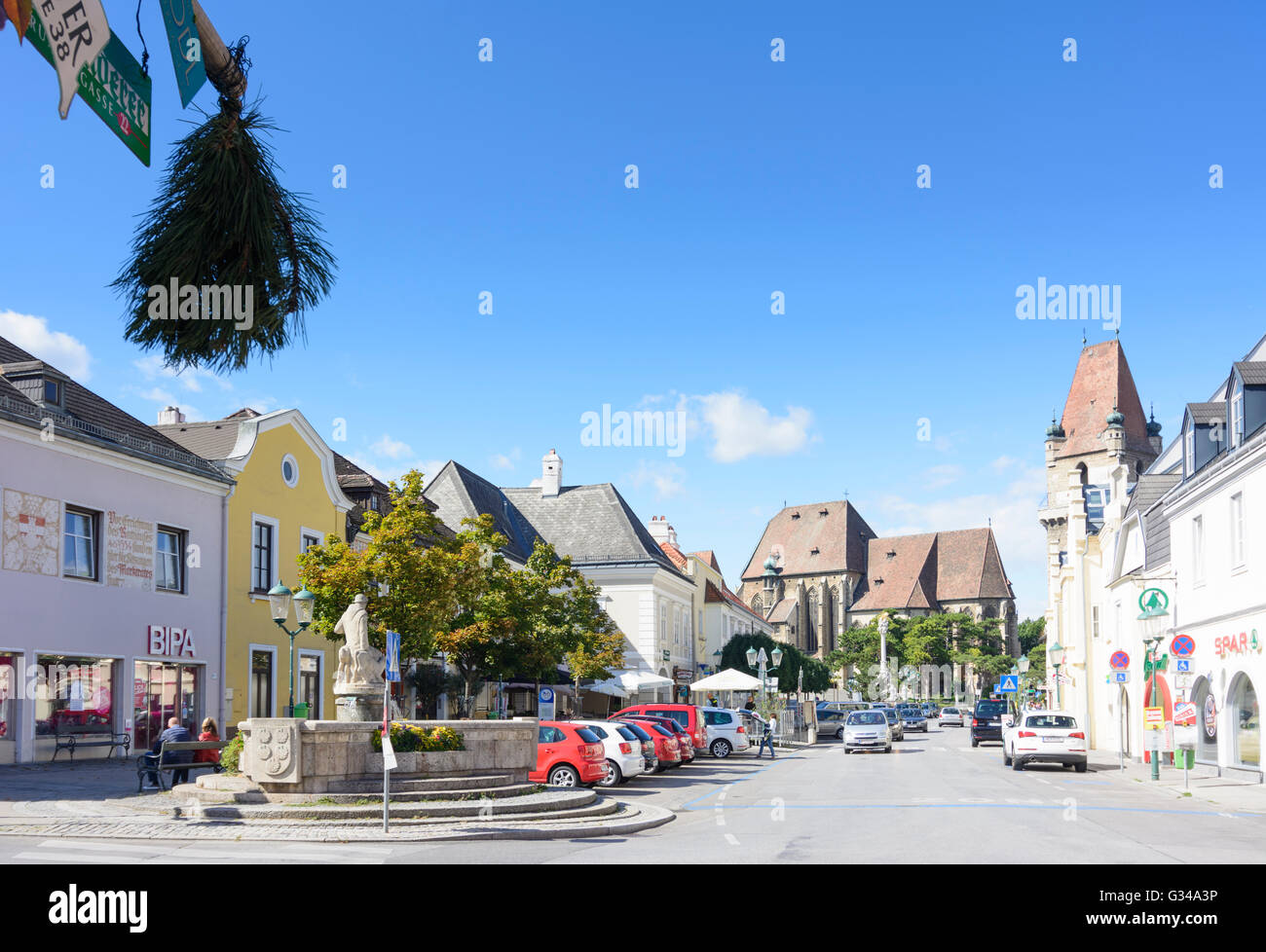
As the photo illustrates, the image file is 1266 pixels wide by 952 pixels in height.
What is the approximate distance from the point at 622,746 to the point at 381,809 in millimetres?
9505

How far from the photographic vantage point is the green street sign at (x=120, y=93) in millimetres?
2543

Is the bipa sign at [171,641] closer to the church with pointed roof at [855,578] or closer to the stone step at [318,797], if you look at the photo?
the stone step at [318,797]

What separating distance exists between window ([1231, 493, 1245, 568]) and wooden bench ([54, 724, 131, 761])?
959 inches

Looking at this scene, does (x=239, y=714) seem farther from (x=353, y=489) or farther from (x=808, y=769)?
(x=808, y=769)

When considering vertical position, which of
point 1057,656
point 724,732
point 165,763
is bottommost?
point 724,732

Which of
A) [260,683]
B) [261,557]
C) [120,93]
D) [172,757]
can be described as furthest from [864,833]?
[261,557]

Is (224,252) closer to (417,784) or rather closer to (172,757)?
(417,784)

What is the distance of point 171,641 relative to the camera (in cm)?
2798

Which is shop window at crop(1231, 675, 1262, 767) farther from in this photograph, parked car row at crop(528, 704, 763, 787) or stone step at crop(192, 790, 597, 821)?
stone step at crop(192, 790, 597, 821)

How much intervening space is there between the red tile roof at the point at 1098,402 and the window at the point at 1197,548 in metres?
87.8

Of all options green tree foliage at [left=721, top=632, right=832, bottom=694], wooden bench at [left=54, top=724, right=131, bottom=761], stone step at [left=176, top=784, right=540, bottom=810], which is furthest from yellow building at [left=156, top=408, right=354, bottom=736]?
green tree foliage at [left=721, top=632, right=832, bottom=694]

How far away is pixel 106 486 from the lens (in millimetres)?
26453

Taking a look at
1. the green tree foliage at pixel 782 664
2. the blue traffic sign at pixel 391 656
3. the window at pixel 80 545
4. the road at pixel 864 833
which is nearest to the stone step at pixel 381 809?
the blue traffic sign at pixel 391 656
